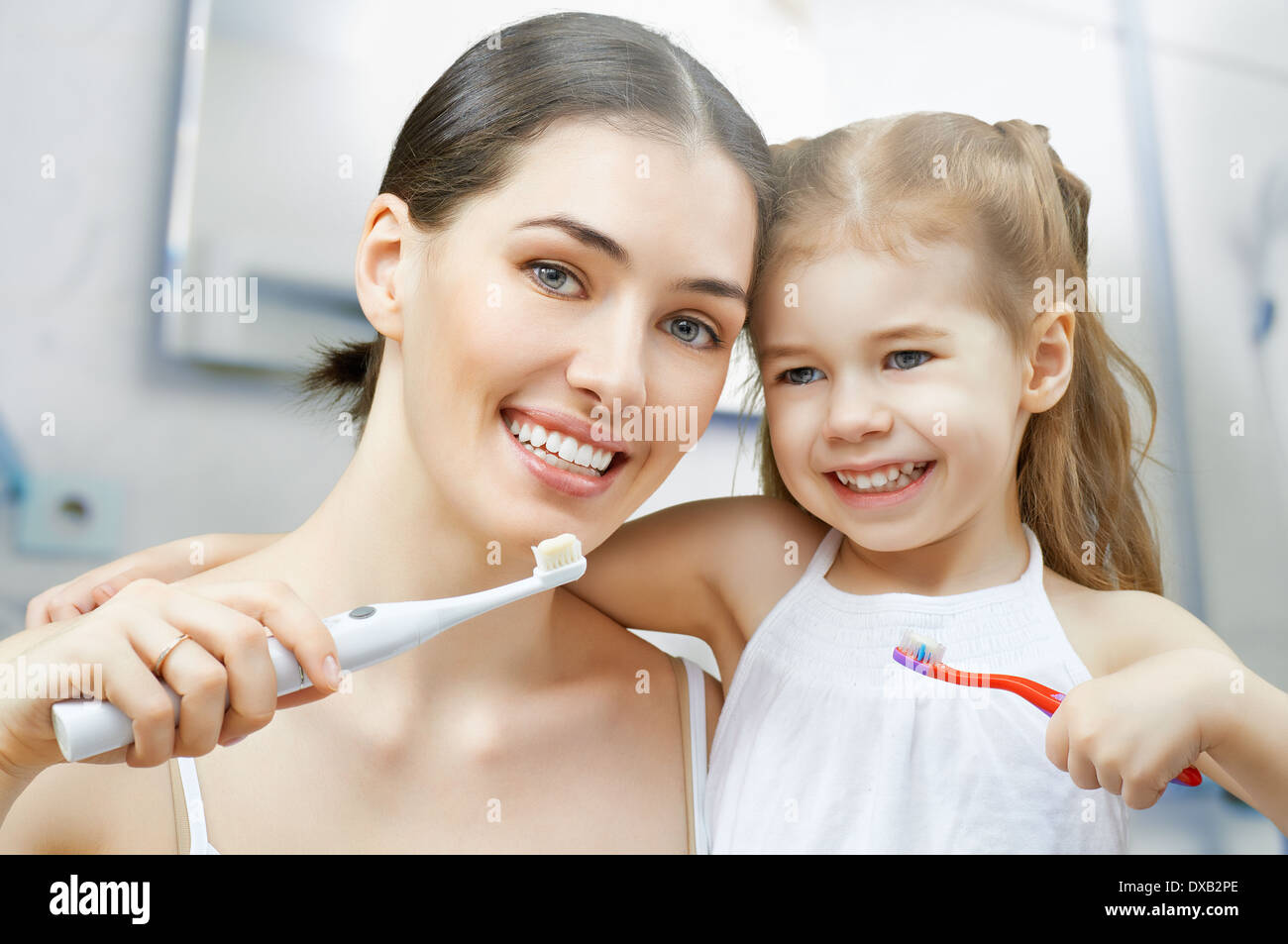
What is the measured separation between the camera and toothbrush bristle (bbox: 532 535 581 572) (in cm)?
63

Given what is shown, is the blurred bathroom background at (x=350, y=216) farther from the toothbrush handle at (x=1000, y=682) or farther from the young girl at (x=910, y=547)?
the toothbrush handle at (x=1000, y=682)

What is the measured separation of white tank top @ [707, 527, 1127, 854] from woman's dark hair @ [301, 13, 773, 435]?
0.33 metres

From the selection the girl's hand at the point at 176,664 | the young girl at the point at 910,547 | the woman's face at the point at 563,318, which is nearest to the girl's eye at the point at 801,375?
the young girl at the point at 910,547

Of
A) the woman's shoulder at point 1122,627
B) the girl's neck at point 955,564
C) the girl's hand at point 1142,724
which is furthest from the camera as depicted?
the girl's neck at point 955,564

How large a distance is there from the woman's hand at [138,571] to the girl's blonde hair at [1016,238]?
48 centimetres

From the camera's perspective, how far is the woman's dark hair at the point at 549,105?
68cm

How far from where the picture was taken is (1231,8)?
111 cm

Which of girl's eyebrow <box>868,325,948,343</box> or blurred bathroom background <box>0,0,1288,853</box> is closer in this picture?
girl's eyebrow <box>868,325,948,343</box>

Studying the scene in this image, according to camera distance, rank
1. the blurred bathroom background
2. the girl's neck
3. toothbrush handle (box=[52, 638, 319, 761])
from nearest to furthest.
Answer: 1. toothbrush handle (box=[52, 638, 319, 761])
2. the girl's neck
3. the blurred bathroom background

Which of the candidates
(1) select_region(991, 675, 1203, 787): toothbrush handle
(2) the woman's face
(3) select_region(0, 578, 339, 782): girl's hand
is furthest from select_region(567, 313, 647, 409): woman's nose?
(1) select_region(991, 675, 1203, 787): toothbrush handle

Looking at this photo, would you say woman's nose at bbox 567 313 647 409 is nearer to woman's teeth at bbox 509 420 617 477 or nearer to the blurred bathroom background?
woman's teeth at bbox 509 420 617 477

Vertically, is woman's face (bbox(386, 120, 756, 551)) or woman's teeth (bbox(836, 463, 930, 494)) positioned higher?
woman's face (bbox(386, 120, 756, 551))

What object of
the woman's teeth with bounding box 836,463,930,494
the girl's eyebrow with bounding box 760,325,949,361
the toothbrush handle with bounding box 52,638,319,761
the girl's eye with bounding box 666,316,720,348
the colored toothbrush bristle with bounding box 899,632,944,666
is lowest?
the colored toothbrush bristle with bounding box 899,632,944,666

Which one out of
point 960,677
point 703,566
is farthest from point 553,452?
point 960,677
